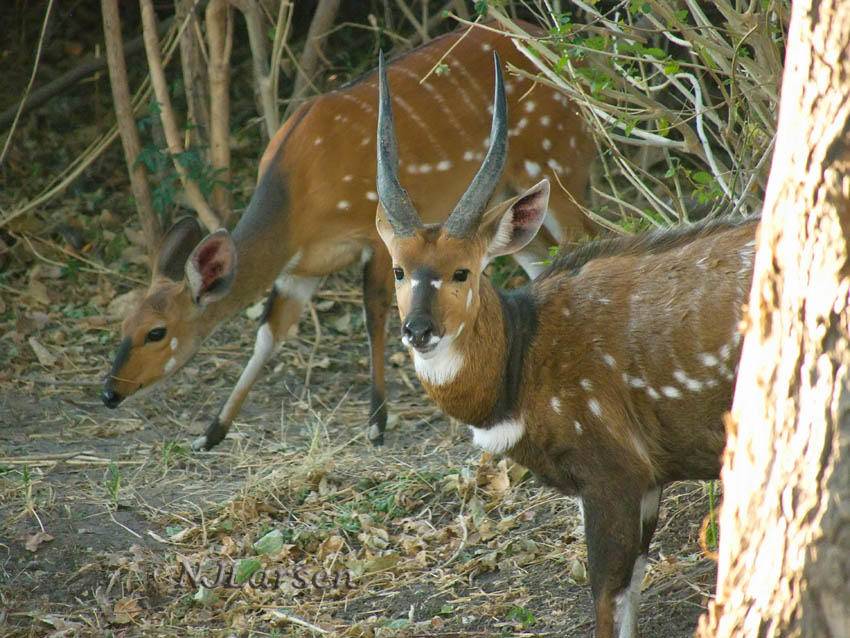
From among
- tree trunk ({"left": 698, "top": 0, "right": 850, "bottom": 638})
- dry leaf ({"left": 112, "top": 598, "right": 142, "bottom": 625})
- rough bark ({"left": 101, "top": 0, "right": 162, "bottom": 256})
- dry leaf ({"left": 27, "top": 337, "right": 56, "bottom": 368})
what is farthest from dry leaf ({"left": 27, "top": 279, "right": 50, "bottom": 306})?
tree trunk ({"left": 698, "top": 0, "right": 850, "bottom": 638})

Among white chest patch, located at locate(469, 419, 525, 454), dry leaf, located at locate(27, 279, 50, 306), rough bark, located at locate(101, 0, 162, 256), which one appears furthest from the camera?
dry leaf, located at locate(27, 279, 50, 306)

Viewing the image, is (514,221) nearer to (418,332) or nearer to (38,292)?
(418,332)

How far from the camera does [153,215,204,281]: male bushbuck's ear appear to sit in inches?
226

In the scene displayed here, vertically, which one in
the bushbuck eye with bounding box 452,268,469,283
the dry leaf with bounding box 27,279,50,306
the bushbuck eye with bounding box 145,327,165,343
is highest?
the bushbuck eye with bounding box 452,268,469,283

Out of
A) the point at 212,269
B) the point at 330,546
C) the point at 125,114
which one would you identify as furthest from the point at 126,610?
the point at 125,114

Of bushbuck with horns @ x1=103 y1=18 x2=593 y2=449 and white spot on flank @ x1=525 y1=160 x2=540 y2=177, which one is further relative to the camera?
white spot on flank @ x1=525 y1=160 x2=540 y2=177

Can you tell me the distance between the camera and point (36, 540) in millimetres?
4559

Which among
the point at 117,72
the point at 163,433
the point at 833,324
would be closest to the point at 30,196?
the point at 117,72

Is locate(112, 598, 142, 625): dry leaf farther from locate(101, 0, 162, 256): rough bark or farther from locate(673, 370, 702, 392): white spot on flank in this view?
locate(101, 0, 162, 256): rough bark

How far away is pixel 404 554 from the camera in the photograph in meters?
4.50

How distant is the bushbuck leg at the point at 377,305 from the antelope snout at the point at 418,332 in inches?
87.0

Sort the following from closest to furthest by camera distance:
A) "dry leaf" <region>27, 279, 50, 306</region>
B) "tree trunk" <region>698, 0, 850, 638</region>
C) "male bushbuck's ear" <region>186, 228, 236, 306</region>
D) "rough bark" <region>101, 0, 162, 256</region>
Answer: "tree trunk" <region>698, 0, 850, 638</region> → "male bushbuck's ear" <region>186, 228, 236, 306</region> → "rough bark" <region>101, 0, 162, 256</region> → "dry leaf" <region>27, 279, 50, 306</region>

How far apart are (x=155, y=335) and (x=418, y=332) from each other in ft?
7.77

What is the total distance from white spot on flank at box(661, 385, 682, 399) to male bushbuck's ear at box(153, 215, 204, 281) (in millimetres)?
3025
